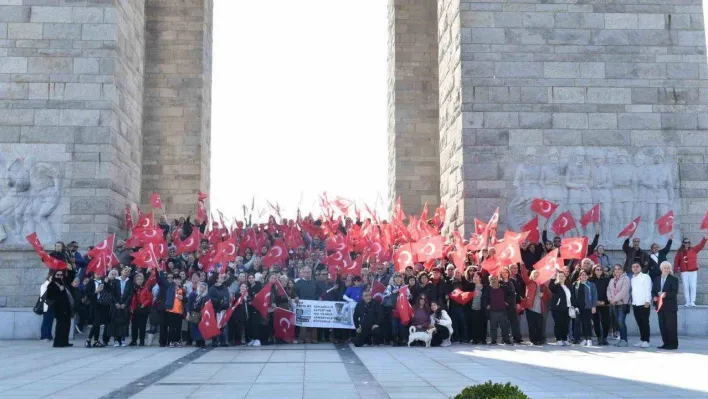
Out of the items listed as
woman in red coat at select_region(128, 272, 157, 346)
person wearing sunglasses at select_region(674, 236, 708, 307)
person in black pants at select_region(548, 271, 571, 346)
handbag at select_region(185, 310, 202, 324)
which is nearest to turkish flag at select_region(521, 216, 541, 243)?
person in black pants at select_region(548, 271, 571, 346)

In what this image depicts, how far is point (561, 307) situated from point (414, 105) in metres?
13.9

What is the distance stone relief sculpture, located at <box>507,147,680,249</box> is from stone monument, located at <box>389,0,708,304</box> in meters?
0.02

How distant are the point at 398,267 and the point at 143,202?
12.9 m

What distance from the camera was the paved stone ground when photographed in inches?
327

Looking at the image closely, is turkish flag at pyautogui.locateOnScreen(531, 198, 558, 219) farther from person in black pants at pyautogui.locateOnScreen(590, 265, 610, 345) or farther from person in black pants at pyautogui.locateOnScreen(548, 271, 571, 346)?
person in black pants at pyautogui.locateOnScreen(548, 271, 571, 346)

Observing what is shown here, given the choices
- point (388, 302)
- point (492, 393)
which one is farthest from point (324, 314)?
point (492, 393)

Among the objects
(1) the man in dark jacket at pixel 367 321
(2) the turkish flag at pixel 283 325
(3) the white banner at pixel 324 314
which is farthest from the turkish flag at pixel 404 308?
(2) the turkish flag at pixel 283 325

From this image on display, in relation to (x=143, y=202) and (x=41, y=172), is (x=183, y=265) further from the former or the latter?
(x=143, y=202)

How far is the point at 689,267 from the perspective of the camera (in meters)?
16.0

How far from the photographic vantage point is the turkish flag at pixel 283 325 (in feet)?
47.8

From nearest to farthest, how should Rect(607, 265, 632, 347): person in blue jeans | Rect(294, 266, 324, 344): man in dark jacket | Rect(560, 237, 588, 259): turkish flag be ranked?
1. Rect(607, 265, 632, 347): person in blue jeans
2. Rect(560, 237, 588, 259): turkish flag
3. Rect(294, 266, 324, 344): man in dark jacket

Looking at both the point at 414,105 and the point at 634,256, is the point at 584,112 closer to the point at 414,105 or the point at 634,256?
the point at 634,256

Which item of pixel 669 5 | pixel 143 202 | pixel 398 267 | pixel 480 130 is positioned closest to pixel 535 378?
pixel 398 267

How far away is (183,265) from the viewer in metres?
16.5
